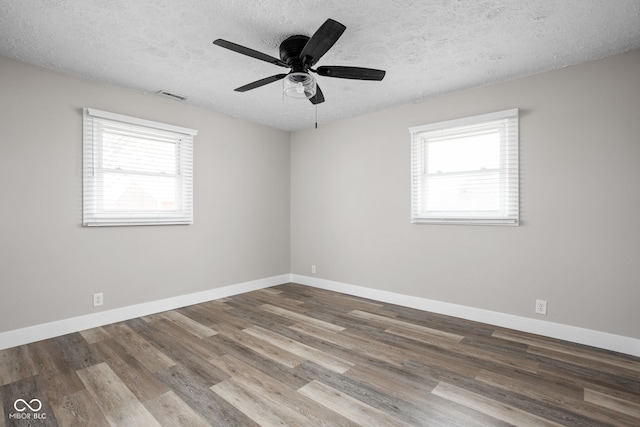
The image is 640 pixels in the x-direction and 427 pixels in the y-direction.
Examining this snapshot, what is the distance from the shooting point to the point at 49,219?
10.0ft

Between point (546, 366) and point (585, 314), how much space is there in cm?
84

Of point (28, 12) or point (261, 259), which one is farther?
point (261, 259)

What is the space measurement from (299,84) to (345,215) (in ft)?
8.24

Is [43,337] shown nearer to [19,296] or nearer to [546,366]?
[19,296]

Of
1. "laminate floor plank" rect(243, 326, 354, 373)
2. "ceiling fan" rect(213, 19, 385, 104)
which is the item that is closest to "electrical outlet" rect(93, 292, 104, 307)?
A: "laminate floor plank" rect(243, 326, 354, 373)

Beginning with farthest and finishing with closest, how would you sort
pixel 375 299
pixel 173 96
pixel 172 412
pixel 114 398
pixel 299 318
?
1. pixel 375 299
2. pixel 173 96
3. pixel 299 318
4. pixel 114 398
5. pixel 172 412

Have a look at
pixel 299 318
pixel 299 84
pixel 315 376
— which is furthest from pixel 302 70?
pixel 299 318

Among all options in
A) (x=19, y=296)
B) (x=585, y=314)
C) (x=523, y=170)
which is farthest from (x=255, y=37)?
(x=585, y=314)

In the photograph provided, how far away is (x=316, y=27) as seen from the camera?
241cm

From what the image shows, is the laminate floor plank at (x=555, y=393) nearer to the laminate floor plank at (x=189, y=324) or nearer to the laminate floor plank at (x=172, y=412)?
the laminate floor plank at (x=172, y=412)

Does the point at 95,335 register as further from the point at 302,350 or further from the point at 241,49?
the point at 241,49

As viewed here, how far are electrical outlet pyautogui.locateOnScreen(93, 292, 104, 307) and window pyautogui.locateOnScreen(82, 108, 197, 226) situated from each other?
735 mm

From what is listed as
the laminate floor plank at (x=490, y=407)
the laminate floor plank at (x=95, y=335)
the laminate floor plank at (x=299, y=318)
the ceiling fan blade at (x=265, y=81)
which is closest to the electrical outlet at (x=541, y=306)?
the laminate floor plank at (x=490, y=407)

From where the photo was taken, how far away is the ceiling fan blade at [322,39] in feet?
6.33
